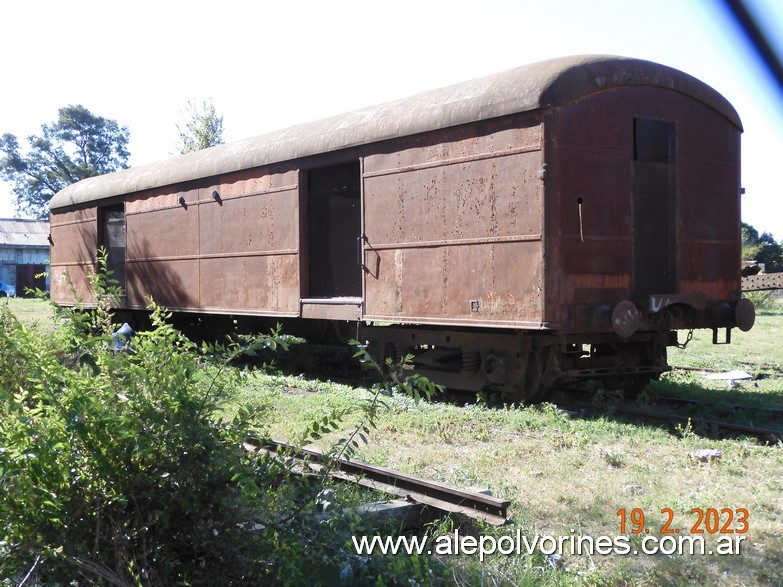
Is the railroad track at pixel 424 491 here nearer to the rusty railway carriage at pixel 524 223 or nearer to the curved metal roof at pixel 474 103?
the rusty railway carriage at pixel 524 223

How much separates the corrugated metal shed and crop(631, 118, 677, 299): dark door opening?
49940 millimetres

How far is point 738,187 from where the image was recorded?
8.88 meters

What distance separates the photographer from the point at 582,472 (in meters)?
5.47

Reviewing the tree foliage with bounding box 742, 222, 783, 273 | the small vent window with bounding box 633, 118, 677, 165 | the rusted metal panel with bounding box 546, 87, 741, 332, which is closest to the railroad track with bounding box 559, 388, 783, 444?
the rusted metal panel with bounding box 546, 87, 741, 332

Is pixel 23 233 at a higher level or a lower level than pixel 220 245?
higher

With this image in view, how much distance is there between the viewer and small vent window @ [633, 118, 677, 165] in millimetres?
8242

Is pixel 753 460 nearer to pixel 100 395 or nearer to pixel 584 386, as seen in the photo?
pixel 584 386

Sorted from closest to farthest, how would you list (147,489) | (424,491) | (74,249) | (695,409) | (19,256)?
(147,489), (424,491), (695,409), (74,249), (19,256)

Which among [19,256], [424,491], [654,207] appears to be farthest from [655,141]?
[19,256]

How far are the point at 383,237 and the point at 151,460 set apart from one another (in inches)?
247

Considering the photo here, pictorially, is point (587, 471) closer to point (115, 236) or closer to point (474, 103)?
point (474, 103)

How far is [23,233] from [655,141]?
52.0m

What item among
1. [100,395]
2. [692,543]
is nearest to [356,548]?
[100,395]

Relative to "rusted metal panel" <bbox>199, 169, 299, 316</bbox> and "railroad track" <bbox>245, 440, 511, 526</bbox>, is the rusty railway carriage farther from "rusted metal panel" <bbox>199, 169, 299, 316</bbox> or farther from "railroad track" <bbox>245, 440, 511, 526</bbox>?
"railroad track" <bbox>245, 440, 511, 526</bbox>
